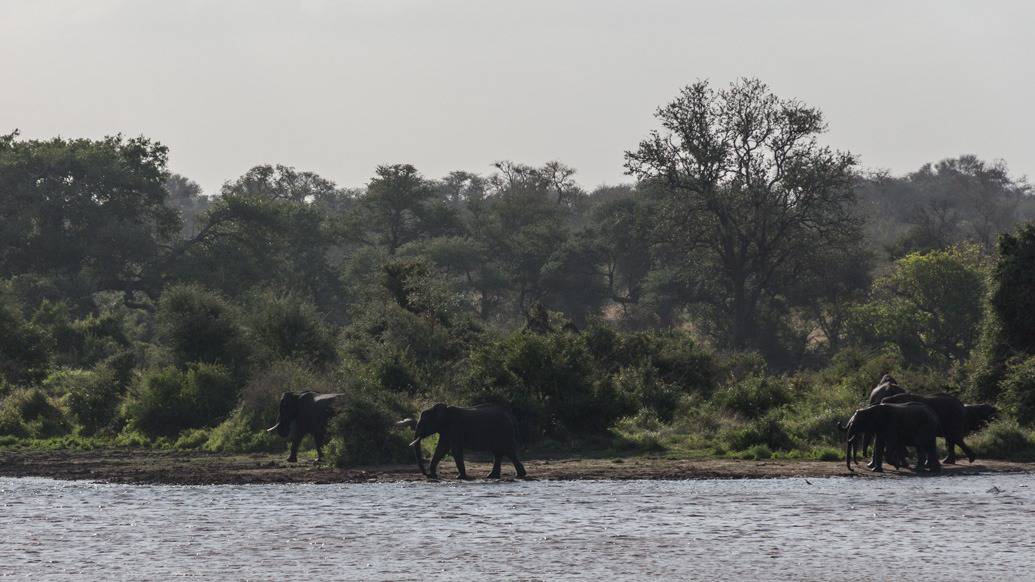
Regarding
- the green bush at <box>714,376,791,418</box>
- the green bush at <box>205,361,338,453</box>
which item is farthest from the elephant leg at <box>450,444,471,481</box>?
the green bush at <box>714,376,791,418</box>

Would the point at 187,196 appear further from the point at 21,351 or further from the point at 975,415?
the point at 975,415

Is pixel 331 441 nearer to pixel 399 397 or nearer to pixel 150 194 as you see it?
pixel 399 397

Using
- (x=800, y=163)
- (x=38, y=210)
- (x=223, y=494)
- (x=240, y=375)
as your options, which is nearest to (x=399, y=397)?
(x=223, y=494)

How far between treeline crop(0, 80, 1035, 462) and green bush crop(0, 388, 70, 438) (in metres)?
0.10

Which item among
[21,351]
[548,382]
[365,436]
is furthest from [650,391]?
[21,351]

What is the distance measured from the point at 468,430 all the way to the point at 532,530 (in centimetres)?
607

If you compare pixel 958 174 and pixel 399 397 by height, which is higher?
pixel 958 174

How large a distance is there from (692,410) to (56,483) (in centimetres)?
1602

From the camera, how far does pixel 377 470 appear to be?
93.6 ft

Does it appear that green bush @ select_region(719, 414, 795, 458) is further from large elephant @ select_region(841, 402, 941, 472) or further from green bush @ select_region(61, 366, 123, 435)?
green bush @ select_region(61, 366, 123, 435)

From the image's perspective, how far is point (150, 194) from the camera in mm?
73750

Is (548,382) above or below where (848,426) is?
above

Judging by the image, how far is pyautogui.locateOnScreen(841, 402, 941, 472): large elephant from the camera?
91.7 feet

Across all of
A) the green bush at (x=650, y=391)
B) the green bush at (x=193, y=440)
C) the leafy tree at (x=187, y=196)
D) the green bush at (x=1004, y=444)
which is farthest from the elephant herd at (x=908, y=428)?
the leafy tree at (x=187, y=196)
